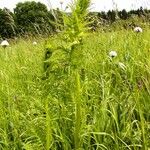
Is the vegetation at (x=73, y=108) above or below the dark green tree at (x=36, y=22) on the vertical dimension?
below

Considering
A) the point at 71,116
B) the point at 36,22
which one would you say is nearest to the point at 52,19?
the point at 36,22

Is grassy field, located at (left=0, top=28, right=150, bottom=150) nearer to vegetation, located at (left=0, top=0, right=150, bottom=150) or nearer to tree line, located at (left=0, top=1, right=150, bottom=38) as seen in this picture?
vegetation, located at (left=0, top=0, right=150, bottom=150)

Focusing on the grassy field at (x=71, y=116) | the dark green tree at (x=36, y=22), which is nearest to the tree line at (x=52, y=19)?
the dark green tree at (x=36, y=22)

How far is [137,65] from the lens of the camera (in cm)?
272

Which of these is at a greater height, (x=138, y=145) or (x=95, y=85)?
(x=95, y=85)

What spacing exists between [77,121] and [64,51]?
273 mm

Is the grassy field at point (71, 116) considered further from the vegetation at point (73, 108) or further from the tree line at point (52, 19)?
the tree line at point (52, 19)

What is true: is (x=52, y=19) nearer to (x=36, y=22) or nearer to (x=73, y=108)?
(x=36, y=22)

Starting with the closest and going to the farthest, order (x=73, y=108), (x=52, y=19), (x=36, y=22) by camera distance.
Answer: (x=73, y=108), (x=36, y=22), (x=52, y=19)

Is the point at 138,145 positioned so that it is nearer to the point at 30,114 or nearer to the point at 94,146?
the point at 94,146

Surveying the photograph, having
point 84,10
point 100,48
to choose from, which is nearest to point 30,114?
point 84,10

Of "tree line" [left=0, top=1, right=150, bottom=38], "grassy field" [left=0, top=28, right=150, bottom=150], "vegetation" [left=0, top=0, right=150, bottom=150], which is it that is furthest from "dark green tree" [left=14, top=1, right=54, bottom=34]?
"grassy field" [left=0, top=28, right=150, bottom=150]

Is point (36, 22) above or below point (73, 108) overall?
above

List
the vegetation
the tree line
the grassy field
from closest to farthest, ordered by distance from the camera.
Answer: the vegetation
the grassy field
the tree line
